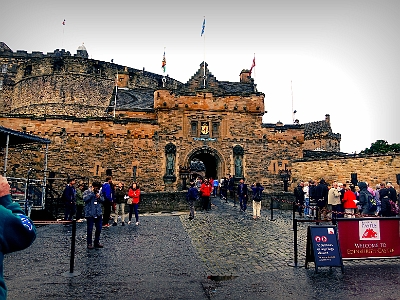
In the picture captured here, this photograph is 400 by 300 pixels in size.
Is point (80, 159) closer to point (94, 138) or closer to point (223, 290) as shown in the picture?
point (94, 138)

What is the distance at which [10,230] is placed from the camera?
100 inches

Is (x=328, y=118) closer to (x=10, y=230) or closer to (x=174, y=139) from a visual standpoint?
(x=174, y=139)

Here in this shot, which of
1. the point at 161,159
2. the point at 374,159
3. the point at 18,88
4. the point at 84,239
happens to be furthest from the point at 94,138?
the point at 18,88

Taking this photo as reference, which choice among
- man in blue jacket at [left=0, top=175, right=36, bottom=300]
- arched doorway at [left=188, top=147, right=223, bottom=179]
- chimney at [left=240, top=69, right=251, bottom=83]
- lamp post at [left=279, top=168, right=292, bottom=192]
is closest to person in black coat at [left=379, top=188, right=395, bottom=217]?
man in blue jacket at [left=0, top=175, right=36, bottom=300]

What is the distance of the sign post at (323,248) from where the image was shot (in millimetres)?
6465

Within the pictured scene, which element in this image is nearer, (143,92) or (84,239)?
(84,239)

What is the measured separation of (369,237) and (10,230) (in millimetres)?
6803

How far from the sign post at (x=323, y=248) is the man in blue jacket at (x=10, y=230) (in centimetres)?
535

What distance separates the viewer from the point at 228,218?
13.8 m

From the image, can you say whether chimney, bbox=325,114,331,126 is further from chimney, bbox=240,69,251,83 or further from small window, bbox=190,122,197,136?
small window, bbox=190,122,197,136

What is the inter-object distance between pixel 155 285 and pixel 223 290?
3.67ft

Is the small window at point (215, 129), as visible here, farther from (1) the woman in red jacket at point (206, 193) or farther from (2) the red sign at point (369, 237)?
(2) the red sign at point (369, 237)

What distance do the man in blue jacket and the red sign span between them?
20.0ft

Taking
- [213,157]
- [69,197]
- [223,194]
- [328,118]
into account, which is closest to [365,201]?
[69,197]
